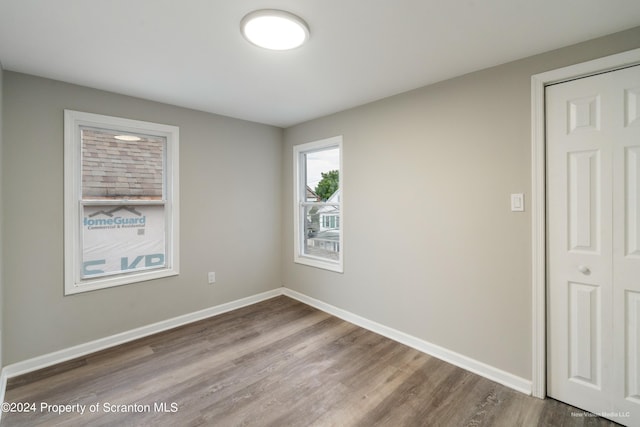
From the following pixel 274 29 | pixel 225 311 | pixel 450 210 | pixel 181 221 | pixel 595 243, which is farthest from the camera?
pixel 225 311

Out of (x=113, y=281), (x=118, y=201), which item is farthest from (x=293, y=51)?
(x=113, y=281)

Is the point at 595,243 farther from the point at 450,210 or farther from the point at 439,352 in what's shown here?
the point at 439,352

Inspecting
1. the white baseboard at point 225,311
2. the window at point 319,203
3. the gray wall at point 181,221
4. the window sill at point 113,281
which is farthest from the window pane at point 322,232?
the window sill at point 113,281

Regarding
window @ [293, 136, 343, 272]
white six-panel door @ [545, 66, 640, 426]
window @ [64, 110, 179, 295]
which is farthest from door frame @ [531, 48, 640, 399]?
window @ [64, 110, 179, 295]

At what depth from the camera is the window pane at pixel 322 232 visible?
3566mm

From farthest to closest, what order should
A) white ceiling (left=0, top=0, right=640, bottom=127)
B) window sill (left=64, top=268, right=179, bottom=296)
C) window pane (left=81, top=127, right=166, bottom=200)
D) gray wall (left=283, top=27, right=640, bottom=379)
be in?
window pane (left=81, top=127, right=166, bottom=200) → window sill (left=64, top=268, right=179, bottom=296) → gray wall (left=283, top=27, right=640, bottom=379) → white ceiling (left=0, top=0, right=640, bottom=127)

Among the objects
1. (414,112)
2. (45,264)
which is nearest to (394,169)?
(414,112)

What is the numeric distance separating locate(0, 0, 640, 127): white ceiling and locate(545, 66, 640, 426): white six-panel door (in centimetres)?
43

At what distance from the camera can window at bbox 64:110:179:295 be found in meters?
2.53

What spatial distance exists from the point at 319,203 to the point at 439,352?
2.11 m

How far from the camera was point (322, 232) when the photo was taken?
149 inches

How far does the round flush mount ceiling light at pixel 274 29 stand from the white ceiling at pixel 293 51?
47 millimetres

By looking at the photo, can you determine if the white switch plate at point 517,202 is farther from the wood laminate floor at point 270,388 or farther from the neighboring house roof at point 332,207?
the neighboring house roof at point 332,207

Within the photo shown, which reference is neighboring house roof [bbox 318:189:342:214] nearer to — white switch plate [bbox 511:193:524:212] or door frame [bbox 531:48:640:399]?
white switch plate [bbox 511:193:524:212]
